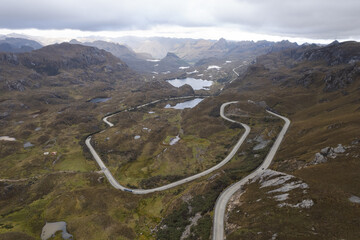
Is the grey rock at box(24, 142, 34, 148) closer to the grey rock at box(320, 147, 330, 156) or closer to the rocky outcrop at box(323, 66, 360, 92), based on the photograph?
the grey rock at box(320, 147, 330, 156)

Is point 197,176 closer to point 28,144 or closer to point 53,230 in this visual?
point 53,230

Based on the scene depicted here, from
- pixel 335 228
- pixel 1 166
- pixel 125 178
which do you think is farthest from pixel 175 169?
pixel 1 166

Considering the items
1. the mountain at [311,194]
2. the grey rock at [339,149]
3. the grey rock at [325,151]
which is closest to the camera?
the mountain at [311,194]

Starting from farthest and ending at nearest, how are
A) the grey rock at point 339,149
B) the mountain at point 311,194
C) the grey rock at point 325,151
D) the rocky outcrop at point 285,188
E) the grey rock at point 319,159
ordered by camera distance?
the grey rock at point 325,151, the grey rock at point 339,149, the grey rock at point 319,159, the rocky outcrop at point 285,188, the mountain at point 311,194

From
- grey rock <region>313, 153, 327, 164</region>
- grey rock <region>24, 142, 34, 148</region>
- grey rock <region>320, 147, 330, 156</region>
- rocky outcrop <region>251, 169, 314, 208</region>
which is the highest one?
grey rock <region>320, 147, 330, 156</region>

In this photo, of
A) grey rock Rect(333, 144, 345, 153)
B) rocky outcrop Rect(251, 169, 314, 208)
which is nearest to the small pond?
rocky outcrop Rect(251, 169, 314, 208)

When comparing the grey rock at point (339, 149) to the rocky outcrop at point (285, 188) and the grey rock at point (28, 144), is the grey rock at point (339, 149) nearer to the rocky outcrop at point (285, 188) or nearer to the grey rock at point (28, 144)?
the rocky outcrop at point (285, 188)

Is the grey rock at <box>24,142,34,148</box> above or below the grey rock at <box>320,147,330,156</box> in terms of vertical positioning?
below

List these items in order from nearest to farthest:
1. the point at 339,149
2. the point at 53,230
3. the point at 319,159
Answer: the point at 319,159, the point at 339,149, the point at 53,230

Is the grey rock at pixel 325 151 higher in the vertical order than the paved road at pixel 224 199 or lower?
higher

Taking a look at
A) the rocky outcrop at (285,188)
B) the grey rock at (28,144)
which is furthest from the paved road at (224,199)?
the grey rock at (28,144)

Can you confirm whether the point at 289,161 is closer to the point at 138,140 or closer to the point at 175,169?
the point at 175,169

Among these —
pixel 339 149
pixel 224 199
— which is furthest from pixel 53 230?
pixel 339 149
